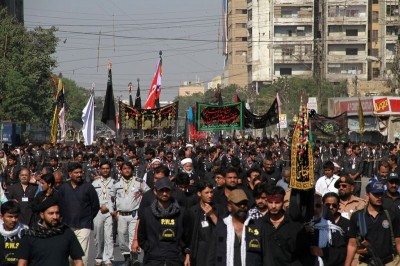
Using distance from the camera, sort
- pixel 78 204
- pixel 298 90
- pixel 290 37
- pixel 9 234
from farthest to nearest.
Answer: pixel 290 37
pixel 298 90
pixel 78 204
pixel 9 234

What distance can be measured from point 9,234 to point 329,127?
3623 cm

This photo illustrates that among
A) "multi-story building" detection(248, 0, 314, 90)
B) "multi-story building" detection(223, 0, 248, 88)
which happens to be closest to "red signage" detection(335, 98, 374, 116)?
"multi-story building" detection(248, 0, 314, 90)

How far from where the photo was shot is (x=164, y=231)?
11.1 metres

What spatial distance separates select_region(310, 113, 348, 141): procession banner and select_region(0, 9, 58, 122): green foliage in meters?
20.5

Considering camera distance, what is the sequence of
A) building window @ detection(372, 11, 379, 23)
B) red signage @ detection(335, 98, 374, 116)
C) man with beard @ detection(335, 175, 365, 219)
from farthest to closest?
building window @ detection(372, 11, 379, 23) < red signage @ detection(335, 98, 374, 116) < man with beard @ detection(335, 175, 365, 219)

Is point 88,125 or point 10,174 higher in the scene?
point 88,125

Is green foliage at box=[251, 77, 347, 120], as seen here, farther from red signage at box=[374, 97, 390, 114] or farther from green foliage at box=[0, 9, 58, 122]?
red signage at box=[374, 97, 390, 114]

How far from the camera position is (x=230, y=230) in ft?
29.8

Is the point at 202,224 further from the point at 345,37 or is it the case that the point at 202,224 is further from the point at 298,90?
the point at 345,37

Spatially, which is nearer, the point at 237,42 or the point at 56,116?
the point at 56,116

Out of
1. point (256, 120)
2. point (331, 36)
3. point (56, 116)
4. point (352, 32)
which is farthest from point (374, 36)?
point (256, 120)

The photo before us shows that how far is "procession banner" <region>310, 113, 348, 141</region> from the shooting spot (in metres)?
44.3

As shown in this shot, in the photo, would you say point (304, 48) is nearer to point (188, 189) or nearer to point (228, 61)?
point (228, 61)

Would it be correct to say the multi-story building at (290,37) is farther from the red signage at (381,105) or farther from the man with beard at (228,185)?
the man with beard at (228,185)
